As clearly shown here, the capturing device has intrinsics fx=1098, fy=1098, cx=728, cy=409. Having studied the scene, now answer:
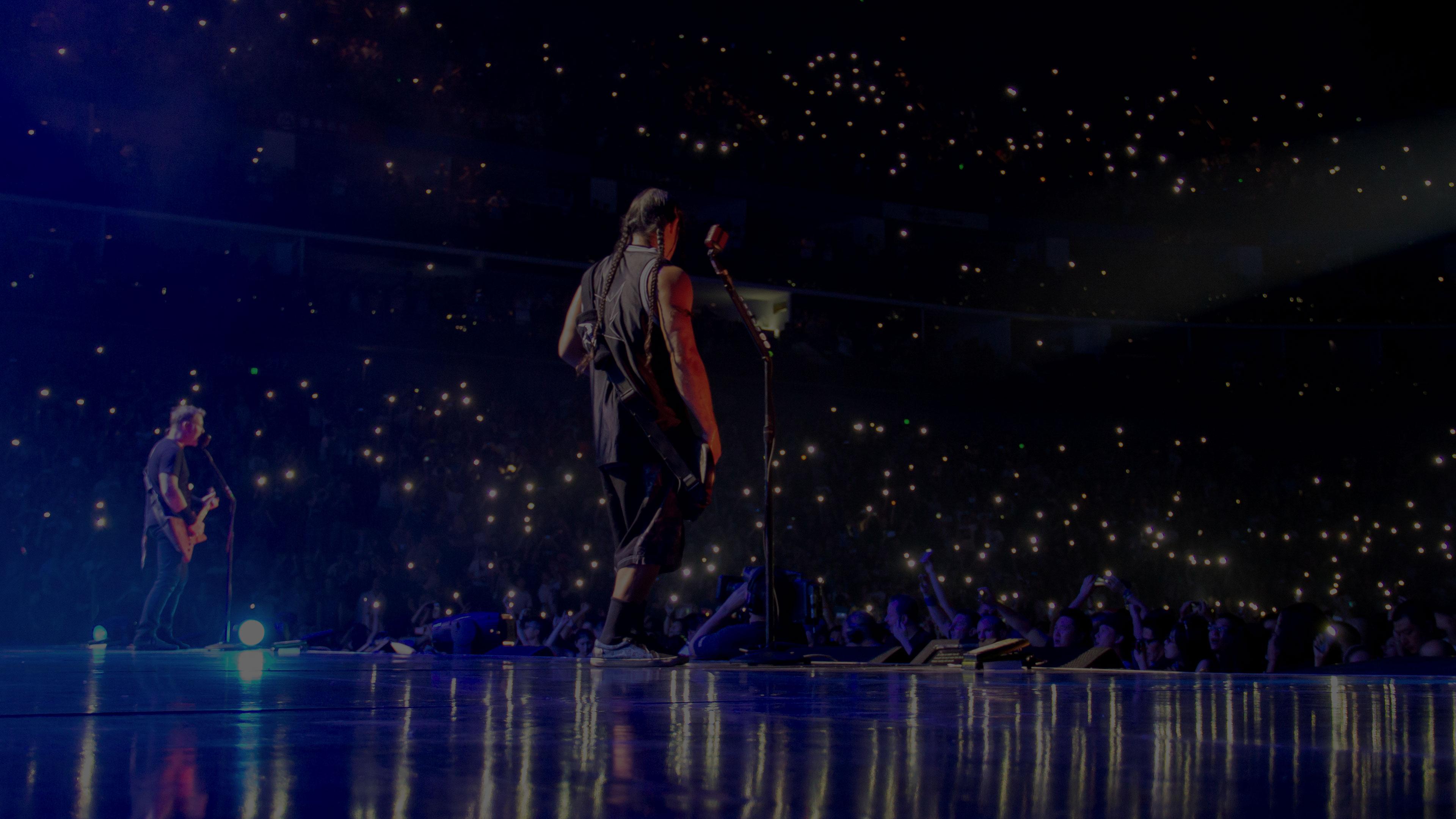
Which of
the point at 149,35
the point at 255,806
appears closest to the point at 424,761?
the point at 255,806

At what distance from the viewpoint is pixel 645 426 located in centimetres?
293

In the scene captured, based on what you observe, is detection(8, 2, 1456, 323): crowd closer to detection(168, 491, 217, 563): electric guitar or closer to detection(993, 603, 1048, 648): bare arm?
detection(168, 491, 217, 563): electric guitar

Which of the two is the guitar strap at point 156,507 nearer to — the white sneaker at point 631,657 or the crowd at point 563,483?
the crowd at point 563,483

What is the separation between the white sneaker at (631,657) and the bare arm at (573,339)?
2.67ft

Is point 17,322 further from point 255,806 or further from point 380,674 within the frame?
point 255,806

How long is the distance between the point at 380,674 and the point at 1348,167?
886 inches

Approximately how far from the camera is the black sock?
2.98 metres

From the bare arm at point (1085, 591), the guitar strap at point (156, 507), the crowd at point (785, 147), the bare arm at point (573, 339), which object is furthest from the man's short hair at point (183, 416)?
the crowd at point (785, 147)

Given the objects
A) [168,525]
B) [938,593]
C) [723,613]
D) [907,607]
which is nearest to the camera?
[723,613]

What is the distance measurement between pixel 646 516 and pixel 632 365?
1.35 ft

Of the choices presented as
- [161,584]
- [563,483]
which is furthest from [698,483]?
[563,483]

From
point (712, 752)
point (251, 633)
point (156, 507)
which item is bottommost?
point (251, 633)

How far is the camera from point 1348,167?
20.4 m

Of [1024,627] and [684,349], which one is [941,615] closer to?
[1024,627]
